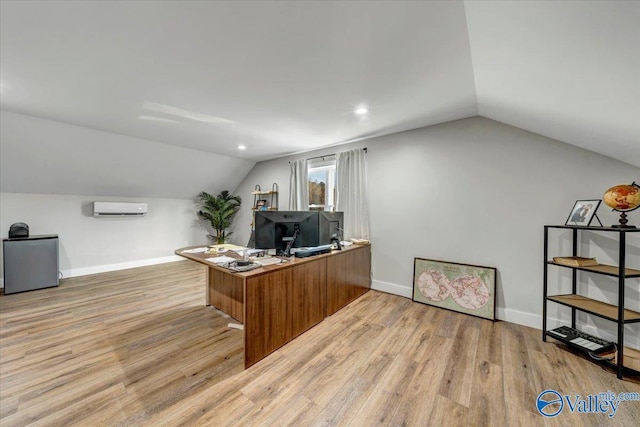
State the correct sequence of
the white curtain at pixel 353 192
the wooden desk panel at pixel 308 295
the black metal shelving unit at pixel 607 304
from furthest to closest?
the white curtain at pixel 353 192 < the wooden desk panel at pixel 308 295 < the black metal shelving unit at pixel 607 304

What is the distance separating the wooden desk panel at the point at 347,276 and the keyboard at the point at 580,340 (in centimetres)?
197

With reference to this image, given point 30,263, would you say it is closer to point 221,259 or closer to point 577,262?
point 221,259

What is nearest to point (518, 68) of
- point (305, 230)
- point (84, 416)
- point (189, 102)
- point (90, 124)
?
point (305, 230)

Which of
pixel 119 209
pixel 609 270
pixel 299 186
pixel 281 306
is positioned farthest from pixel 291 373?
pixel 119 209

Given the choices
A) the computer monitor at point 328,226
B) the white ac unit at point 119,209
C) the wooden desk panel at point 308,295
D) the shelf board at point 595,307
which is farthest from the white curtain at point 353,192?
the white ac unit at point 119,209

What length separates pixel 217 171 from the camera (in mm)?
5277

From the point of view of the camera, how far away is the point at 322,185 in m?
4.29

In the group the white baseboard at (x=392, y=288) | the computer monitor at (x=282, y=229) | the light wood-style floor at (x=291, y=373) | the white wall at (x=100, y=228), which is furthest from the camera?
the white wall at (x=100, y=228)

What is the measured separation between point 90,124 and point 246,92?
2.61m

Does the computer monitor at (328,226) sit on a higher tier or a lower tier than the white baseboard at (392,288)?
higher

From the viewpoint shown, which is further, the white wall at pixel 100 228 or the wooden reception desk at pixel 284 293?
the white wall at pixel 100 228

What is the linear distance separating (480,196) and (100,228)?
6.50 m

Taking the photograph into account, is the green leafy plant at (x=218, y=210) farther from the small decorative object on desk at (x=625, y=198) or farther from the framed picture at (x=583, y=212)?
the small decorative object on desk at (x=625, y=198)

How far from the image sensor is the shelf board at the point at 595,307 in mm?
1806
